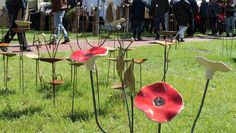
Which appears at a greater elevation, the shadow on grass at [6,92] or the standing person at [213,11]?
the standing person at [213,11]

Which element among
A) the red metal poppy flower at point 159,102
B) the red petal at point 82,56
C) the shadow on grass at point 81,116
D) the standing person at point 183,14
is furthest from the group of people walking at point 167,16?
the red metal poppy flower at point 159,102

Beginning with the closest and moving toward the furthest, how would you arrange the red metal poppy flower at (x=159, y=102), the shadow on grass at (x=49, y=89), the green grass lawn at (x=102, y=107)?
the red metal poppy flower at (x=159, y=102) → the green grass lawn at (x=102, y=107) → the shadow on grass at (x=49, y=89)

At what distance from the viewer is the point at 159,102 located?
2275 mm

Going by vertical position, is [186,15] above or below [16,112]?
above

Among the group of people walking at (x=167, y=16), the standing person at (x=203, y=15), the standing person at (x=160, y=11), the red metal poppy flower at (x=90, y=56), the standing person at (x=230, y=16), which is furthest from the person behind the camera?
the standing person at (x=203, y=15)

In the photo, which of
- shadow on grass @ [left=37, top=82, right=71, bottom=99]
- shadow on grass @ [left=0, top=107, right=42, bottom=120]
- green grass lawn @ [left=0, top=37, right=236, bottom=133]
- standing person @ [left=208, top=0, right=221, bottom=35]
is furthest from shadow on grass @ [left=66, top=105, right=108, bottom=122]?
standing person @ [left=208, top=0, right=221, bottom=35]

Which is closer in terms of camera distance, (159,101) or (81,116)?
(159,101)

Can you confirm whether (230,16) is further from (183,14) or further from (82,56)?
(82,56)

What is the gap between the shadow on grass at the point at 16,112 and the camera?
15.5ft

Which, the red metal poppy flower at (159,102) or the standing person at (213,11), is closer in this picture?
the red metal poppy flower at (159,102)

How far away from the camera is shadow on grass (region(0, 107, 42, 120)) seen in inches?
186

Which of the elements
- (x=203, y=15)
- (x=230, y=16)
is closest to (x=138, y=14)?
(x=230, y=16)

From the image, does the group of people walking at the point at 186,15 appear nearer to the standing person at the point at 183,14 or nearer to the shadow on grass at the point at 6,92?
the standing person at the point at 183,14

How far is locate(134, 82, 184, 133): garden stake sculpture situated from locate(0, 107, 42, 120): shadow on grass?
264 cm
